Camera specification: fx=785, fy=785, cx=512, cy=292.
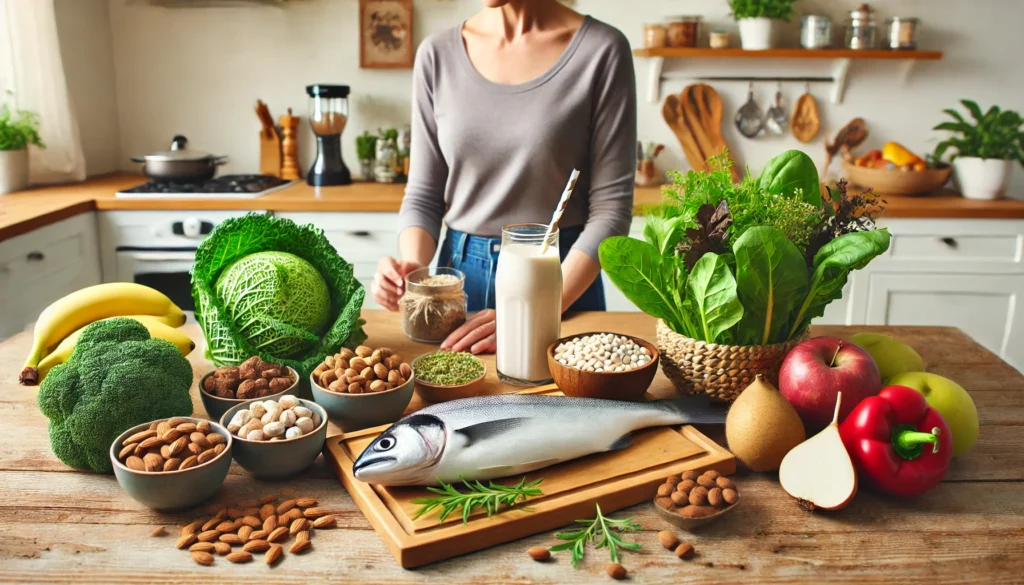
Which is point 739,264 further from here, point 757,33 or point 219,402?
point 757,33

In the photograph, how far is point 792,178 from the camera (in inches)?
44.1

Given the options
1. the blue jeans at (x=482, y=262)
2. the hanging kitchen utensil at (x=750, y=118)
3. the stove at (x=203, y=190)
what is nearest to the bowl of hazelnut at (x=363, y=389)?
the blue jeans at (x=482, y=262)

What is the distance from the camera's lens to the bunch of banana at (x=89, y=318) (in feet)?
3.83

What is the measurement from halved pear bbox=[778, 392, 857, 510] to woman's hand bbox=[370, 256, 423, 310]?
78cm

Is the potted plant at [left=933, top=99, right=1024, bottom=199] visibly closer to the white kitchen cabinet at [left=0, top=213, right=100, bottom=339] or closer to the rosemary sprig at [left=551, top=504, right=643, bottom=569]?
the rosemary sprig at [left=551, top=504, right=643, bottom=569]

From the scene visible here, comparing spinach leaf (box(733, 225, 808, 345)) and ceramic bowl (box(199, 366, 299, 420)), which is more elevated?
spinach leaf (box(733, 225, 808, 345))

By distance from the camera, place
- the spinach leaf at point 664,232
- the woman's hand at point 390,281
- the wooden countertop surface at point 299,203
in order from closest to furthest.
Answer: the spinach leaf at point 664,232
the woman's hand at point 390,281
the wooden countertop surface at point 299,203

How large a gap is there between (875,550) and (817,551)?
0.06 meters

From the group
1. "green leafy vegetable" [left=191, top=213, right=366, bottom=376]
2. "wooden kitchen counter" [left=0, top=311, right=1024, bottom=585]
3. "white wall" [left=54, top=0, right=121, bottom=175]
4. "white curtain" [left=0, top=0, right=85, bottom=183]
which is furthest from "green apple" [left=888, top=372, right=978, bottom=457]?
"white wall" [left=54, top=0, right=121, bottom=175]

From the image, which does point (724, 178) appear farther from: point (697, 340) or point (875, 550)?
point (875, 550)

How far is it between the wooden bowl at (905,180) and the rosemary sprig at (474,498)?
8.32ft

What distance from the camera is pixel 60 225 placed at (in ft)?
8.26

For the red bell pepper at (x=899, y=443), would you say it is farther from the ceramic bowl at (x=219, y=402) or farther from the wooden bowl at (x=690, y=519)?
the ceramic bowl at (x=219, y=402)

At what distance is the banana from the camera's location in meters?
1.16
